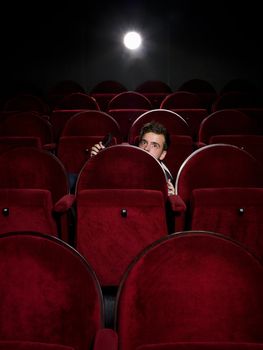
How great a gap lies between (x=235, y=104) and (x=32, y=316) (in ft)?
6.50

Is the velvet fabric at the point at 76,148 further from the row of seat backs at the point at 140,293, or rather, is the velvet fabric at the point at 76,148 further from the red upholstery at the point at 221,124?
the row of seat backs at the point at 140,293

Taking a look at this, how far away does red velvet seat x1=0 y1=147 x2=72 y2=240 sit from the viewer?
100 cm

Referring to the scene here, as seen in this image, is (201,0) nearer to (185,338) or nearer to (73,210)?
(73,210)

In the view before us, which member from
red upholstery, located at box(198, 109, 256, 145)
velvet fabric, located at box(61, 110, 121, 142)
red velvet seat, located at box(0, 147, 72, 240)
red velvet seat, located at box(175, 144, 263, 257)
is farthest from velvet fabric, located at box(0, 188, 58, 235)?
red upholstery, located at box(198, 109, 256, 145)

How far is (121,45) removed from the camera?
3594mm

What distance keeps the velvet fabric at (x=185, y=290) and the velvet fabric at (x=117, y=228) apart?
38cm

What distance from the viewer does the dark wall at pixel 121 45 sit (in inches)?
138

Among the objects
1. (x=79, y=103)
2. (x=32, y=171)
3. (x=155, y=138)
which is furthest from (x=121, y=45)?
(x=32, y=171)

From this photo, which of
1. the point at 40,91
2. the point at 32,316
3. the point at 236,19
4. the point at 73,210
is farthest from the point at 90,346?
the point at 236,19

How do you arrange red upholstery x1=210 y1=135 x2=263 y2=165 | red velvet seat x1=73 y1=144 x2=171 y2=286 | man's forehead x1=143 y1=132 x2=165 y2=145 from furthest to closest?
red upholstery x1=210 y1=135 x2=263 y2=165 → man's forehead x1=143 y1=132 x2=165 y2=145 → red velvet seat x1=73 y1=144 x2=171 y2=286

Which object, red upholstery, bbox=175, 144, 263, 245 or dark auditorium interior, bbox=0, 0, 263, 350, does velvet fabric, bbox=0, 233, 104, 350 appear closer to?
dark auditorium interior, bbox=0, 0, 263, 350

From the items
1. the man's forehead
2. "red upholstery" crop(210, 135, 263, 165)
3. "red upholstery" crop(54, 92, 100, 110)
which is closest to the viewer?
the man's forehead

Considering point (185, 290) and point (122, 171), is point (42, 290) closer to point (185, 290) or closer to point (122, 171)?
point (185, 290)

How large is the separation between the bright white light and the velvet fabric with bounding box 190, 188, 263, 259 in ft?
9.25
